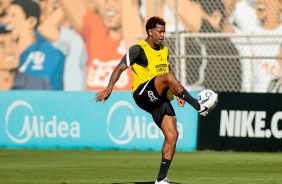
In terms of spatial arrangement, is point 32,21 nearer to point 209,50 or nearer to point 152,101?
point 209,50

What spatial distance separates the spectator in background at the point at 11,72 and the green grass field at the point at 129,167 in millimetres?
9299

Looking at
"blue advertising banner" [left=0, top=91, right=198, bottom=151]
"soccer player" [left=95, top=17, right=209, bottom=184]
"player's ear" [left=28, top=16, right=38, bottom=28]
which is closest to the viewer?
"soccer player" [left=95, top=17, right=209, bottom=184]

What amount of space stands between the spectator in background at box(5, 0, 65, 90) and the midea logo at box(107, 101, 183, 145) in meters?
9.41

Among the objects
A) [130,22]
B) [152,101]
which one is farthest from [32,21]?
[152,101]

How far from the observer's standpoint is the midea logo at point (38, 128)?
20.2 metres

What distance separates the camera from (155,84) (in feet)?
38.9

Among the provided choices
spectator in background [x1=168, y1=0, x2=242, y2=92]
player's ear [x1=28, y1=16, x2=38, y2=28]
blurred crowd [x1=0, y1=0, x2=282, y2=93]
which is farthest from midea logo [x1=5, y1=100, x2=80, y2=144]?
player's ear [x1=28, y1=16, x2=38, y2=28]

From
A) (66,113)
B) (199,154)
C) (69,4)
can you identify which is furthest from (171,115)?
(69,4)

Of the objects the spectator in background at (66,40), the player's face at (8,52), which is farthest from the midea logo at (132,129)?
the player's face at (8,52)

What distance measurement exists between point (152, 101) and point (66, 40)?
57.0 ft

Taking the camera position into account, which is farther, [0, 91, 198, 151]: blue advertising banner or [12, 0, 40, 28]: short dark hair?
[12, 0, 40, 28]: short dark hair

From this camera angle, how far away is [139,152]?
19.1 m

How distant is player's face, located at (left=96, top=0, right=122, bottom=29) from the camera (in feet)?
91.8

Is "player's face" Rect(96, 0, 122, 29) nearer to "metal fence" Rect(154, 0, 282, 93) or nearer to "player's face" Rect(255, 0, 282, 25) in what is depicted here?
"metal fence" Rect(154, 0, 282, 93)
